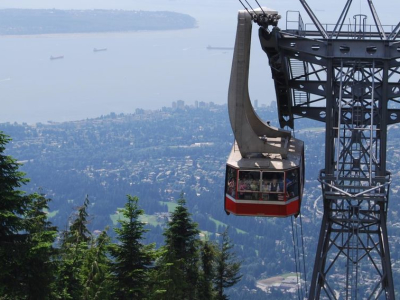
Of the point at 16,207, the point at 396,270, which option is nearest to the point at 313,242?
the point at 396,270

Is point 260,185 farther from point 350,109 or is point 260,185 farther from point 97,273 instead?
point 97,273

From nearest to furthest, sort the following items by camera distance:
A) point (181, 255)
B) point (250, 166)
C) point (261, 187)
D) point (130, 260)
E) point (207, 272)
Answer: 1. point (261, 187)
2. point (250, 166)
3. point (130, 260)
4. point (181, 255)
5. point (207, 272)

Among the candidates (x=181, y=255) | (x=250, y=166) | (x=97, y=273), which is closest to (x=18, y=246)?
(x=250, y=166)

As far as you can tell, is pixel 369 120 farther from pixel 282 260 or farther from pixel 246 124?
pixel 282 260

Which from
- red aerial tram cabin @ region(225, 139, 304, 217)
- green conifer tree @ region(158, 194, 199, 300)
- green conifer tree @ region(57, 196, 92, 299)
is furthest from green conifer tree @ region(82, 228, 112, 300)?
red aerial tram cabin @ region(225, 139, 304, 217)

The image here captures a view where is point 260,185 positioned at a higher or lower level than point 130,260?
higher
